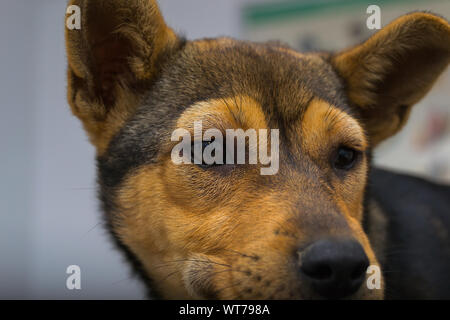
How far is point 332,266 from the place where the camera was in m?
1.52

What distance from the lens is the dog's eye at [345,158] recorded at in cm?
215

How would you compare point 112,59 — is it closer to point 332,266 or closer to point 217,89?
point 217,89

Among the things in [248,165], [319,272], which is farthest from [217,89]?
[319,272]

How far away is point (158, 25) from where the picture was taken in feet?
7.34

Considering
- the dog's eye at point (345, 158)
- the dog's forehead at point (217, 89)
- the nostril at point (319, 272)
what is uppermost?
the dog's forehead at point (217, 89)

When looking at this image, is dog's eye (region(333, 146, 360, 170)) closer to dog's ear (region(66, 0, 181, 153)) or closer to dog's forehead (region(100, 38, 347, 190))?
dog's forehead (region(100, 38, 347, 190))

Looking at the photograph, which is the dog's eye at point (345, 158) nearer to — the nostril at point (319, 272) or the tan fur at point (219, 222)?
the tan fur at point (219, 222)

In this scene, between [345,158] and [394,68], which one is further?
[394,68]

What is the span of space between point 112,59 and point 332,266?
4.67ft

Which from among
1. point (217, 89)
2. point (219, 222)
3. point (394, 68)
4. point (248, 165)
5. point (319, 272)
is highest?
point (394, 68)

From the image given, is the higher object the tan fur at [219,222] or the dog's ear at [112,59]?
the dog's ear at [112,59]

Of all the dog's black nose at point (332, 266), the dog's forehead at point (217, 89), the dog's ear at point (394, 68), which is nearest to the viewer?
the dog's black nose at point (332, 266)

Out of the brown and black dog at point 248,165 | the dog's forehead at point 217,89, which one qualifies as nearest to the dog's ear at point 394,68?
the brown and black dog at point 248,165

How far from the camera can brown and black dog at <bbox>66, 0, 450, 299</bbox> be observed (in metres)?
1.67
